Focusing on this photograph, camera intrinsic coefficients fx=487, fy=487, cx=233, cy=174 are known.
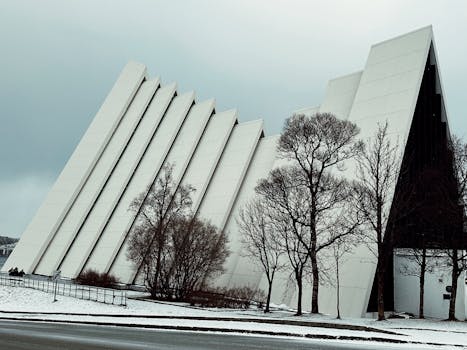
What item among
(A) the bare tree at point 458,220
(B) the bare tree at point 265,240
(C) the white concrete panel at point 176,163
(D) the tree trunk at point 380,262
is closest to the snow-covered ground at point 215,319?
(D) the tree trunk at point 380,262

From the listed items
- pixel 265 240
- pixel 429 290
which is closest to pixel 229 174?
pixel 265 240

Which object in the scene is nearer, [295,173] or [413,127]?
[295,173]

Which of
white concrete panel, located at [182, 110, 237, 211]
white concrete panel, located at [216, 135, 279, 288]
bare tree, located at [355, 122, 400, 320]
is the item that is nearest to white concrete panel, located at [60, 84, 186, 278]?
white concrete panel, located at [182, 110, 237, 211]

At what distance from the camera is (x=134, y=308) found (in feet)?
86.5

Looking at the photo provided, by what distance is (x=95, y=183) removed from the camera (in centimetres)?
4881

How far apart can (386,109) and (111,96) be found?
3626 centimetres

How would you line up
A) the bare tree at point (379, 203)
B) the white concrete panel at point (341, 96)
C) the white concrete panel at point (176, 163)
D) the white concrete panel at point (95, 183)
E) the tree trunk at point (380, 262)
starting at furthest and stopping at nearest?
the white concrete panel at point (95, 183) → the white concrete panel at point (176, 163) → the white concrete panel at point (341, 96) → the bare tree at point (379, 203) → the tree trunk at point (380, 262)

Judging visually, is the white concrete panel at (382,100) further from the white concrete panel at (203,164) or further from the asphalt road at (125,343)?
the white concrete panel at (203,164)

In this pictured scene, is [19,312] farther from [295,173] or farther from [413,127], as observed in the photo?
[413,127]

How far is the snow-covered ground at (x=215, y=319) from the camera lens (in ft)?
55.3

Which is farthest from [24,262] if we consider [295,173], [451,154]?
[451,154]

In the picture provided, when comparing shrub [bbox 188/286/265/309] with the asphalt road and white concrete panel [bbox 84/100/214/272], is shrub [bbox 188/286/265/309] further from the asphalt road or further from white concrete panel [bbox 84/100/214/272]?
the asphalt road

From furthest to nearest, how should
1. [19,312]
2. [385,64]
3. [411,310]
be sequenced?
[385,64], [411,310], [19,312]

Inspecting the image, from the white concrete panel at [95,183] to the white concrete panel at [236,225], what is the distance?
586 inches
